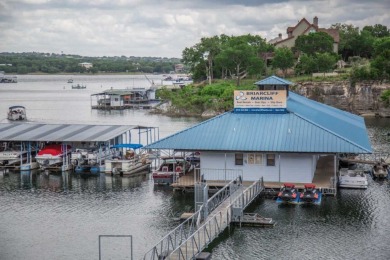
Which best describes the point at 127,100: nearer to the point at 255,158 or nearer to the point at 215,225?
the point at 255,158

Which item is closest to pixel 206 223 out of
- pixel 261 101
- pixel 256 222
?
pixel 256 222

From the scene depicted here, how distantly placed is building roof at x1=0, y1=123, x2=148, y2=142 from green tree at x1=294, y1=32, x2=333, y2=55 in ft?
249

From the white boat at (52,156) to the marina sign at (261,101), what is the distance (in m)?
16.9

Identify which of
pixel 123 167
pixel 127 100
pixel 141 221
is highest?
pixel 127 100

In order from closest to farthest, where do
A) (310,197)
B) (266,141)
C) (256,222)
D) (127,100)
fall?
(256,222)
(310,197)
(266,141)
(127,100)

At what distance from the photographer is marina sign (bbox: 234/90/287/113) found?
4966cm

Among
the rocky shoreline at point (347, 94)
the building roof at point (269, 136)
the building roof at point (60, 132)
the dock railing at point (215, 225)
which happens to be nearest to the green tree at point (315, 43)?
the rocky shoreline at point (347, 94)

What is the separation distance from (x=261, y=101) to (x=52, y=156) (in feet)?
63.7

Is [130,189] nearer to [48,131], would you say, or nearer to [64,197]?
[64,197]

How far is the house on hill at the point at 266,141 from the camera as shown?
45.6m

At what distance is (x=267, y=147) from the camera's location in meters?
45.8

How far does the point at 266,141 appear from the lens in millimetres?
46531

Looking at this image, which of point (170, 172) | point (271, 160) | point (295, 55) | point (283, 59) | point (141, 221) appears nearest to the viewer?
point (141, 221)

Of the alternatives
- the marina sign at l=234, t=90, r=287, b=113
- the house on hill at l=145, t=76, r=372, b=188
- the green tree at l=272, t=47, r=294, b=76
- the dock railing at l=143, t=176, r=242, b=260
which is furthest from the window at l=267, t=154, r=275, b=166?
the green tree at l=272, t=47, r=294, b=76
